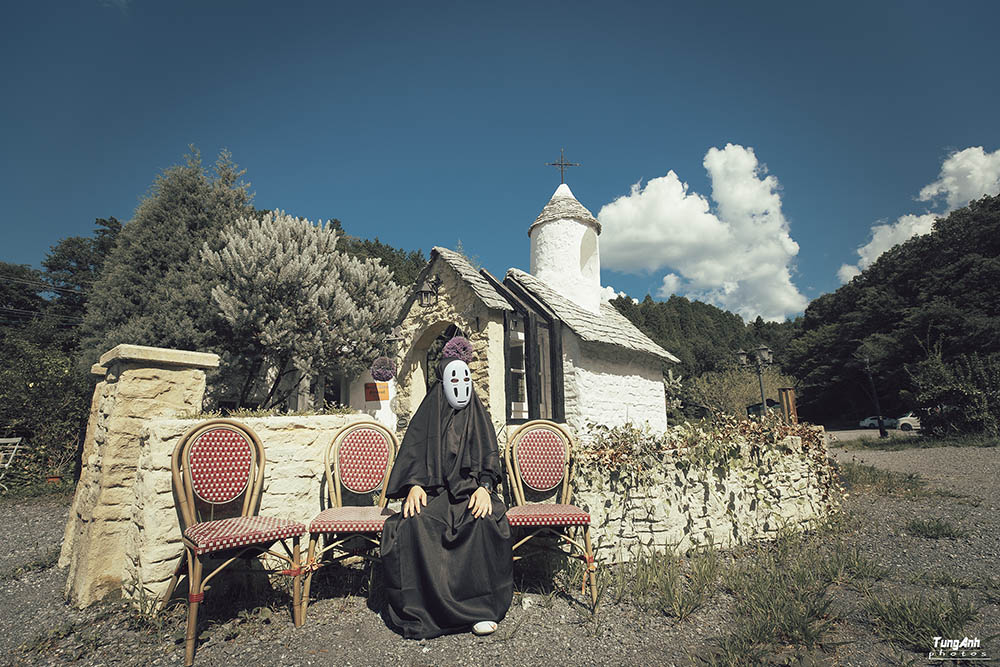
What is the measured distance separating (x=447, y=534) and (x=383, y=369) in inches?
259

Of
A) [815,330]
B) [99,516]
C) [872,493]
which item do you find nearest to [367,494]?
[99,516]

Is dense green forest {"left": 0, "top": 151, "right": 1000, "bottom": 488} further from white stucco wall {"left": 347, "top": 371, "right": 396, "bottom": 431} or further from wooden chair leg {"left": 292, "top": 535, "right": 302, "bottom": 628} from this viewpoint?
wooden chair leg {"left": 292, "top": 535, "right": 302, "bottom": 628}

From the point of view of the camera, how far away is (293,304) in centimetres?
905

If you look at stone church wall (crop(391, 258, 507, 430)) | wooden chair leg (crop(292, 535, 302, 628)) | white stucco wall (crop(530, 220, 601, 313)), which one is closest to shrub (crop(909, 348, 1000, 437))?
white stucco wall (crop(530, 220, 601, 313))

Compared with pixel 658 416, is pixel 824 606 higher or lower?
lower

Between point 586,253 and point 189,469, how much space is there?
10125 millimetres

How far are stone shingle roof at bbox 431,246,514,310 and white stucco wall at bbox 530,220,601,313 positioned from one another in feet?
7.42

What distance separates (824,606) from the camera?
9.97ft

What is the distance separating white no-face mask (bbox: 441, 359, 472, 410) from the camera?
3713 millimetres

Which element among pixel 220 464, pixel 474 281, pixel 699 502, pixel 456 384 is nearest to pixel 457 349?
pixel 456 384

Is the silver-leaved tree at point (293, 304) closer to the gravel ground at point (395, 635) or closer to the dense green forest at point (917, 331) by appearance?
the gravel ground at point (395, 635)

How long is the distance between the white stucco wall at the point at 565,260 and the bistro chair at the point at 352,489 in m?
7.67

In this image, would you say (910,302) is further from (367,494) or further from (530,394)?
(367,494)

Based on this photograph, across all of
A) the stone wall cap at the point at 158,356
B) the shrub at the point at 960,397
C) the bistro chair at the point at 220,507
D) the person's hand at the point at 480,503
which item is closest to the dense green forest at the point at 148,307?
the stone wall cap at the point at 158,356
